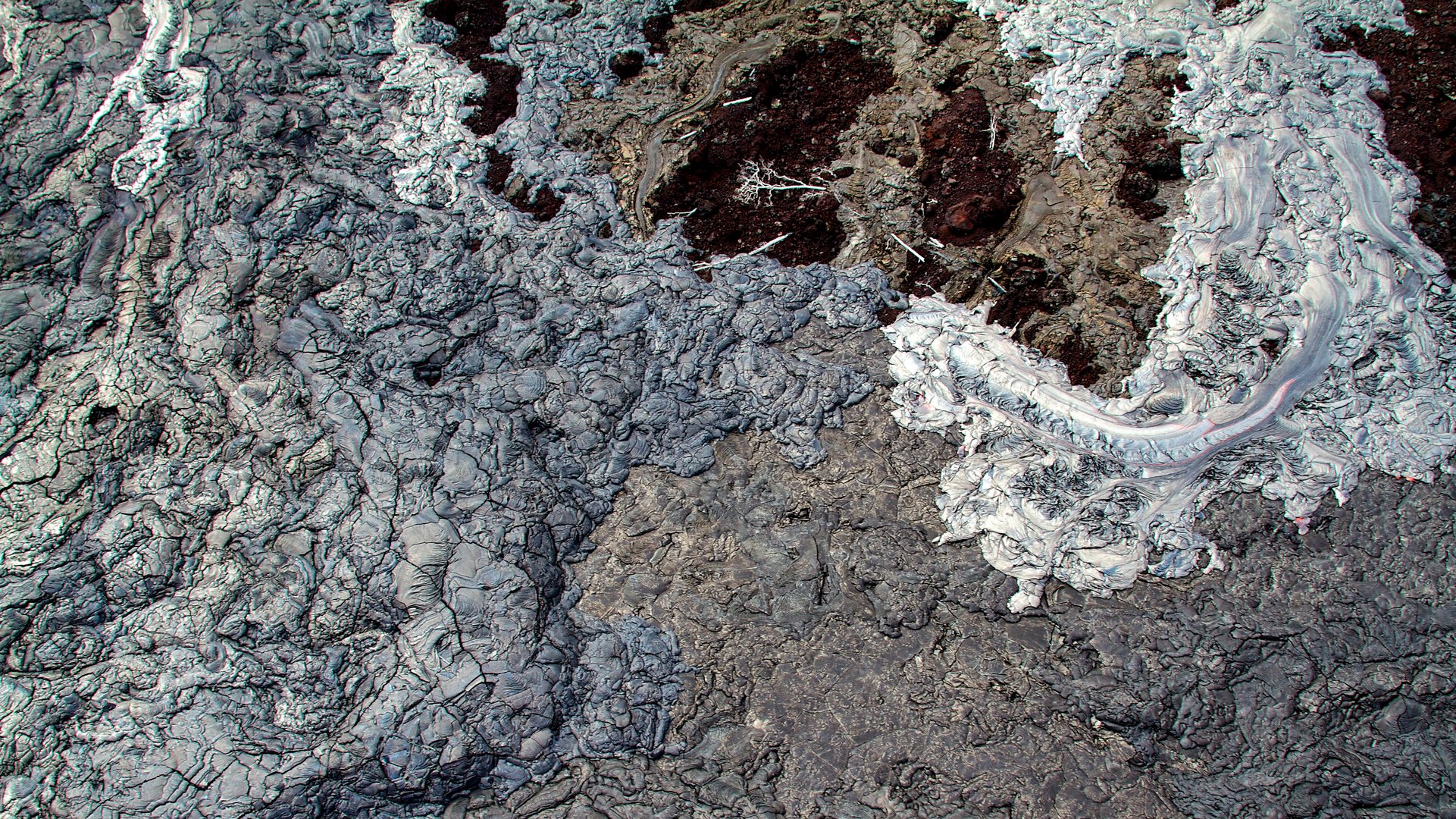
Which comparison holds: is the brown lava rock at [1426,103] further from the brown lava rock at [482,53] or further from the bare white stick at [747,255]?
the brown lava rock at [482,53]

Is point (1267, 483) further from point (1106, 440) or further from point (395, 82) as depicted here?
point (395, 82)

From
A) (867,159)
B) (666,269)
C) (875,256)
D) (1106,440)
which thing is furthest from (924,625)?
(867,159)

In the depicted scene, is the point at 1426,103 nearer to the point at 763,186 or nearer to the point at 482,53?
the point at 763,186

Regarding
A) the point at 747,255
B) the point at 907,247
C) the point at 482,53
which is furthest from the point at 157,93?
the point at 907,247

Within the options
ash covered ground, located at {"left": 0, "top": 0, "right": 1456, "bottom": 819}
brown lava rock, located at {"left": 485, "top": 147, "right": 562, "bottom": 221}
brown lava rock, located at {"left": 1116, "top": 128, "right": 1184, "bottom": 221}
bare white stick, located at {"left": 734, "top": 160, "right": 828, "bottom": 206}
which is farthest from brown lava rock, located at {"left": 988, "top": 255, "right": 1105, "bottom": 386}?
brown lava rock, located at {"left": 485, "top": 147, "right": 562, "bottom": 221}

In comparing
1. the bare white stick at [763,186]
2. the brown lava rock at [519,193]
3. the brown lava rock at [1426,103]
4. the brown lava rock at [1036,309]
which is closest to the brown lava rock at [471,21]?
the brown lava rock at [519,193]

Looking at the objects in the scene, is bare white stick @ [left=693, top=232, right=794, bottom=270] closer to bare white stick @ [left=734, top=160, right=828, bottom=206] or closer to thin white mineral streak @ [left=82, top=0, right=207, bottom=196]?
bare white stick @ [left=734, top=160, right=828, bottom=206]
